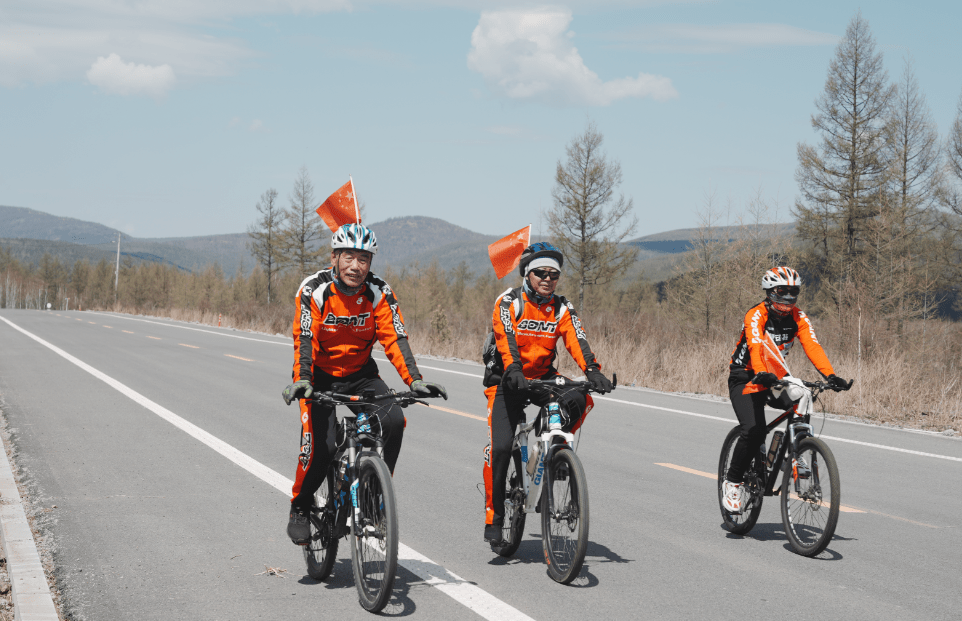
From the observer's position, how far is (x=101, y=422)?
35.4 ft

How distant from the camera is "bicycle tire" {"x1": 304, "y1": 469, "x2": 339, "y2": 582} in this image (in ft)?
15.5

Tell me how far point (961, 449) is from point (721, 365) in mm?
6743

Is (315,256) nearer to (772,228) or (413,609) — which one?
(772,228)

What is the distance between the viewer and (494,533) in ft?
17.1

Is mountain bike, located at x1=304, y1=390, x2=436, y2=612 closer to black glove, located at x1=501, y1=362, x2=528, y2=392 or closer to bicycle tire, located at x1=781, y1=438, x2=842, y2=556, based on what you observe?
black glove, located at x1=501, y1=362, x2=528, y2=392

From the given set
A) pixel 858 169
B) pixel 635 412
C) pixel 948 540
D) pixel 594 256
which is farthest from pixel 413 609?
pixel 858 169

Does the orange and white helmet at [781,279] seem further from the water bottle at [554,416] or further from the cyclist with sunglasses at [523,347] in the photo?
the water bottle at [554,416]

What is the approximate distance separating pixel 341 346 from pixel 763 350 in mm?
3125

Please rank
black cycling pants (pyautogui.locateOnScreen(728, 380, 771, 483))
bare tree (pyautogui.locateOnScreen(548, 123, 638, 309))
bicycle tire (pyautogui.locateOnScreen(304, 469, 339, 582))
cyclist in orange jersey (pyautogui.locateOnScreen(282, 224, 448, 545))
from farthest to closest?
bare tree (pyautogui.locateOnScreen(548, 123, 638, 309)) < black cycling pants (pyautogui.locateOnScreen(728, 380, 771, 483)) < bicycle tire (pyautogui.locateOnScreen(304, 469, 339, 582)) < cyclist in orange jersey (pyautogui.locateOnScreen(282, 224, 448, 545))

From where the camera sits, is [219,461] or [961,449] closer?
[219,461]

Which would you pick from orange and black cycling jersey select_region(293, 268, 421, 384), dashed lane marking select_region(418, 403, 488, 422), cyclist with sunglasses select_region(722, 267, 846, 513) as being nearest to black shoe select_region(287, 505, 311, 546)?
orange and black cycling jersey select_region(293, 268, 421, 384)

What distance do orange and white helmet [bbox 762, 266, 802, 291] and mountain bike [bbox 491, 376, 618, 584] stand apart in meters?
1.70

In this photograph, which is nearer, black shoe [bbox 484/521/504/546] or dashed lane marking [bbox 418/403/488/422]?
black shoe [bbox 484/521/504/546]

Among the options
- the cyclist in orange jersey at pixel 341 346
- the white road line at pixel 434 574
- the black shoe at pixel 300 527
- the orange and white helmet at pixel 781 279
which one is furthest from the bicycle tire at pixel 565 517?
the orange and white helmet at pixel 781 279
